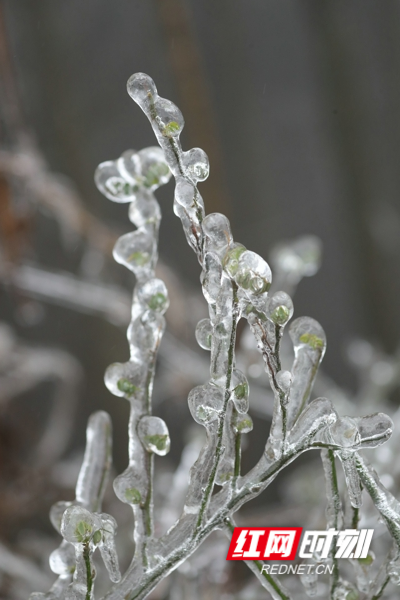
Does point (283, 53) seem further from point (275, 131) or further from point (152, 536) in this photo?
point (152, 536)

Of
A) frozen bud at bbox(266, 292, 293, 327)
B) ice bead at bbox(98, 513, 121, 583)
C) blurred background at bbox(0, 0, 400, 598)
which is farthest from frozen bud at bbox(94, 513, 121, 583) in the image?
blurred background at bbox(0, 0, 400, 598)

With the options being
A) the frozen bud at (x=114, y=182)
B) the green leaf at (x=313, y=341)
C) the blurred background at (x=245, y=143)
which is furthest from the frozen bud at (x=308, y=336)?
the blurred background at (x=245, y=143)

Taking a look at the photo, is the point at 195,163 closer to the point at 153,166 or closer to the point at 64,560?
the point at 153,166

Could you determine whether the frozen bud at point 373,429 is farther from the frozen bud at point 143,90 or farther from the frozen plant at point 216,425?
the frozen bud at point 143,90

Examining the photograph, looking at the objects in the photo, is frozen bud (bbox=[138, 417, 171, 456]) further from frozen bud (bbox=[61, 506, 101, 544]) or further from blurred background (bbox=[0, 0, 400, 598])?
blurred background (bbox=[0, 0, 400, 598])

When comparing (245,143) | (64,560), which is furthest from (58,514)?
(245,143)

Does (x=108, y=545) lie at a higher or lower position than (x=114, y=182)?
lower
